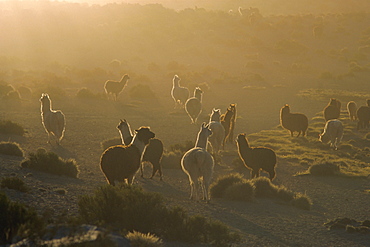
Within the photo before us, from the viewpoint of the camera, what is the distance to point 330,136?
23906 mm

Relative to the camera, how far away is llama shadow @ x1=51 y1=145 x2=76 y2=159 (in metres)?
18.7

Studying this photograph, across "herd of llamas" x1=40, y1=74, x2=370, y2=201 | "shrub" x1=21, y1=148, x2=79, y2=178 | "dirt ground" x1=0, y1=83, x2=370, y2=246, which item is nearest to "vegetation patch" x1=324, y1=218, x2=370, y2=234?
"dirt ground" x1=0, y1=83, x2=370, y2=246

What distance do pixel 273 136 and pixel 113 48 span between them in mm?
44794

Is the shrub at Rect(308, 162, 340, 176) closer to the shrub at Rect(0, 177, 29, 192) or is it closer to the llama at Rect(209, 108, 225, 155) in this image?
the llama at Rect(209, 108, 225, 155)

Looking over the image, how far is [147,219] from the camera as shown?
29.8 ft

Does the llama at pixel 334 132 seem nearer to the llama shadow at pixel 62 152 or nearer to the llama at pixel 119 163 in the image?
the llama shadow at pixel 62 152

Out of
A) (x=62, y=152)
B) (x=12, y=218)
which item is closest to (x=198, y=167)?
(x=12, y=218)

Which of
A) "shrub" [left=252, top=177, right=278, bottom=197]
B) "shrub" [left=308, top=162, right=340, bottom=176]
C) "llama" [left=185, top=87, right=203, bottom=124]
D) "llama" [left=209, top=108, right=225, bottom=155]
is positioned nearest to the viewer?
"shrub" [left=252, top=177, right=278, bottom=197]

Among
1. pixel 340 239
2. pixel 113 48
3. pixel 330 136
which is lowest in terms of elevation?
pixel 340 239

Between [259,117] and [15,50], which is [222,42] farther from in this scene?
[259,117]

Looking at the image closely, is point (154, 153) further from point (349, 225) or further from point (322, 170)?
point (349, 225)

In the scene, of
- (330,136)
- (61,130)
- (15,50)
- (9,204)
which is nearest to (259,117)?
(330,136)

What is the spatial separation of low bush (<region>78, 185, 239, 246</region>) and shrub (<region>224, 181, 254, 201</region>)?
4.16 metres

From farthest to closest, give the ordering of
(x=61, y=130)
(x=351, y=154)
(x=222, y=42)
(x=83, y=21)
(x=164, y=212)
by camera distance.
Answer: (x=83, y=21) → (x=222, y=42) → (x=351, y=154) → (x=61, y=130) → (x=164, y=212)
